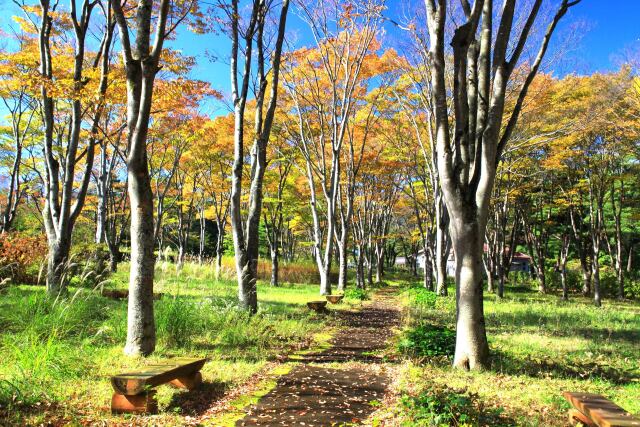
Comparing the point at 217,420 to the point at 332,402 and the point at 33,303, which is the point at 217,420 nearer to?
the point at 332,402

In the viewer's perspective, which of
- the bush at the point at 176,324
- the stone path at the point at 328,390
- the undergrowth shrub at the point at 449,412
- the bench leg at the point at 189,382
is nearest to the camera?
the undergrowth shrub at the point at 449,412

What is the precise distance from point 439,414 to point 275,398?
171 cm

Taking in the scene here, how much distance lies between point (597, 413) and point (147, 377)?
328cm

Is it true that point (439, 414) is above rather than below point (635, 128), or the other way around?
below

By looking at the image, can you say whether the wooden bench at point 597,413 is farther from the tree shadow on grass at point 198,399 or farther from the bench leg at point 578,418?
the tree shadow on grass at point 198,399

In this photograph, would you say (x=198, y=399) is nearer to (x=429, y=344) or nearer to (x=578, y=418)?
(x=578, y=418)

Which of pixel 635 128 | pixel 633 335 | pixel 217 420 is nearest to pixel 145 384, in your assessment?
pixel 217 420

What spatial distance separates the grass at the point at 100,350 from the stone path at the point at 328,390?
50cm

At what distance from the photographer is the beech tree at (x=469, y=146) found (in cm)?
546

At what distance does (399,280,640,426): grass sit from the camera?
3656mm

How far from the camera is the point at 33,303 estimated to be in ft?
19.3

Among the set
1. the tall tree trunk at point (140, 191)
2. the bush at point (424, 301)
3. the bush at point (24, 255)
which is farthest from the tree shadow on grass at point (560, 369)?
the bush at point (24, 255)

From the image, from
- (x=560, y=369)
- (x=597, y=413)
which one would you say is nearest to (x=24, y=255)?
(x=560, y=369)

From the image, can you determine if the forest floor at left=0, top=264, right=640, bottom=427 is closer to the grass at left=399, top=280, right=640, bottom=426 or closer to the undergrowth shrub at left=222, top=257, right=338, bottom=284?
the grass at left=399, top=280, right=640, bottom=426
